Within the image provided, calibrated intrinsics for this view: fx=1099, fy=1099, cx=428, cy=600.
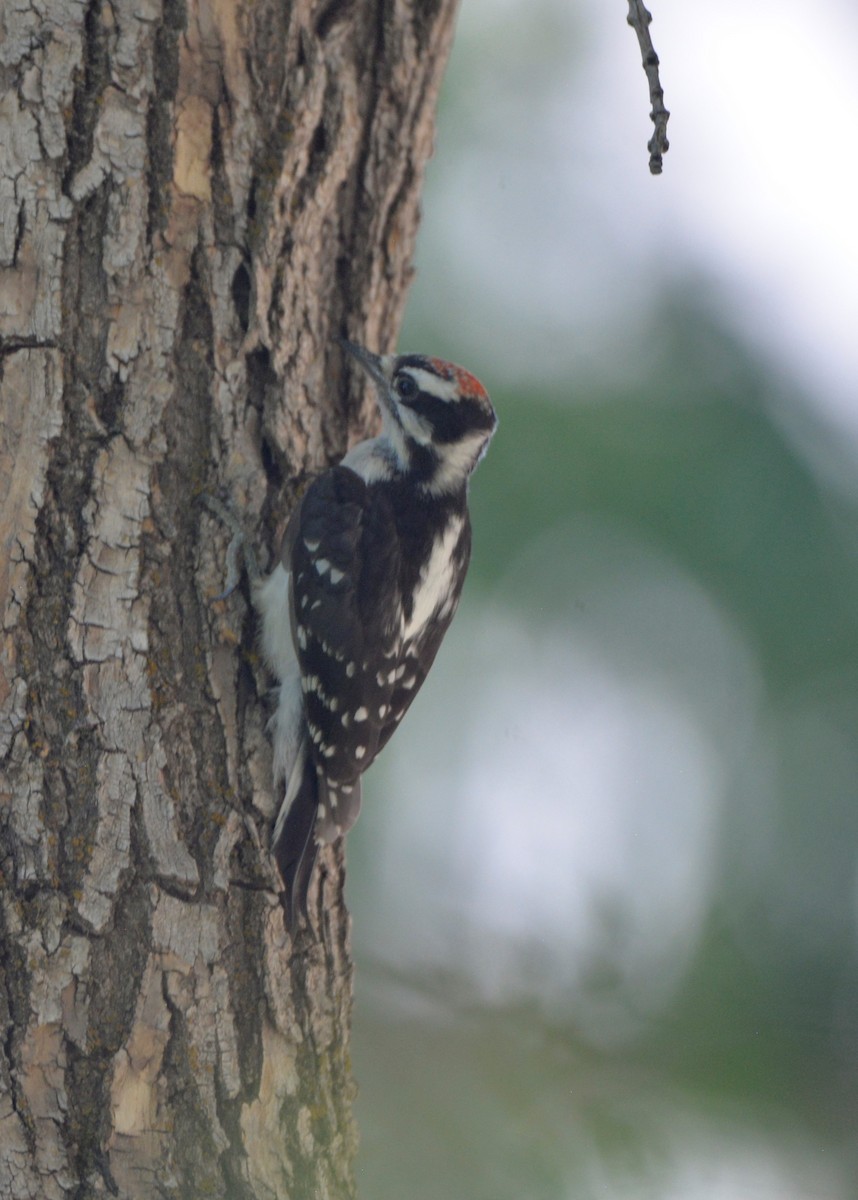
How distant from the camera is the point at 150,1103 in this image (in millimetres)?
1938

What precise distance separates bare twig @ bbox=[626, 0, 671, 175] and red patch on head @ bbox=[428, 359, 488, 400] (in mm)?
1121

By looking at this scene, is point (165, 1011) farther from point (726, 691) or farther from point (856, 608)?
point (856, 608)

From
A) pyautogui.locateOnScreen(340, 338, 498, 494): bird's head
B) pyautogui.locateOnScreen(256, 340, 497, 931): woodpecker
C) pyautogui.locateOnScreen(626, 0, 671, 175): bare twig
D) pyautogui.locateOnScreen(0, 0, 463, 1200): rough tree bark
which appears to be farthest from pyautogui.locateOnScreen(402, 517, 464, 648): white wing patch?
pyautogui.locateOnScreen(626, 0, 671, 175): bare twig

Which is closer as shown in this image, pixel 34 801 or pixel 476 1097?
pixel 476 1097

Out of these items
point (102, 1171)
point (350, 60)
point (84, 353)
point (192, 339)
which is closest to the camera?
point (102, 1171)

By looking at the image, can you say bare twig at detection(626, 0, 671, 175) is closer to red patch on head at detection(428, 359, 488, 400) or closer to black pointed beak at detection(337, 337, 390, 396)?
black pointed beak at detection(337, 337, 390, 396)

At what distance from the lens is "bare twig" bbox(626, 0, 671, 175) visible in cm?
174

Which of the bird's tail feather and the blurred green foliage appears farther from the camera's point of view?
the bird's tail feather

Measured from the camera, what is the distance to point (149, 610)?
2086mm

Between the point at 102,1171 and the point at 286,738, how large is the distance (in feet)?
2.82

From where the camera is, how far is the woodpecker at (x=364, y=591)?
2.37 meters

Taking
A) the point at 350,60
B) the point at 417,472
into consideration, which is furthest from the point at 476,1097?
the point at 350,60

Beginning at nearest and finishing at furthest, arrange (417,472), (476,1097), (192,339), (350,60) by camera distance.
A: (476,1097) → (192,339) → (350,60) → (417,472)

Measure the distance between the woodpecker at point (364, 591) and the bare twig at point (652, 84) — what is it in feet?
3.27
